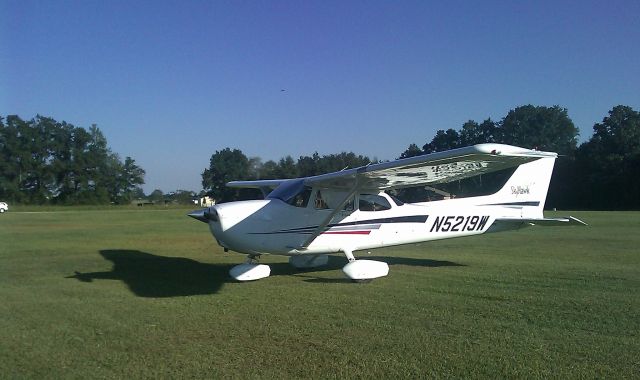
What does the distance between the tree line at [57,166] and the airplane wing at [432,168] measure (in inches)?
2796

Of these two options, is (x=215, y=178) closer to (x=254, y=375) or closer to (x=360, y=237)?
(x=360, y=237)

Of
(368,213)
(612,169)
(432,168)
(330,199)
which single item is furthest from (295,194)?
(612,169)

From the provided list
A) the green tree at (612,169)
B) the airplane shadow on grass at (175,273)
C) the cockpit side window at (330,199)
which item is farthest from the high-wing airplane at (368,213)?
the green tree at (612,169)

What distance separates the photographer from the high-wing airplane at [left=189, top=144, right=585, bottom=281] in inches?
348

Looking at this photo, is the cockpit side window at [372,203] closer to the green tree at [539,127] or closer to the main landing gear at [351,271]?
the main landing gear at [351,271]

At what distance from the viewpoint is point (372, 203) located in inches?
427

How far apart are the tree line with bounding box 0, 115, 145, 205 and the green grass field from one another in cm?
6894

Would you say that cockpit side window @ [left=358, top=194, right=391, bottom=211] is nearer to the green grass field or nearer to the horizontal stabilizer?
the green grass field

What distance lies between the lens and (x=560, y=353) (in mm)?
5117

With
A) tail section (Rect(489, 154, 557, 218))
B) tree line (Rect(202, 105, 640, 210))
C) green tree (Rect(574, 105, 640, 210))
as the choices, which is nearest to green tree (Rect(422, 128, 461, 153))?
tree line (Rect(202, 105, 640, 210))

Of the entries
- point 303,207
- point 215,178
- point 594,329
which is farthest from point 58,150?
point 594,329

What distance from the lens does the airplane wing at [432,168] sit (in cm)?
706

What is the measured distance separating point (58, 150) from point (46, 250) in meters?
72.2

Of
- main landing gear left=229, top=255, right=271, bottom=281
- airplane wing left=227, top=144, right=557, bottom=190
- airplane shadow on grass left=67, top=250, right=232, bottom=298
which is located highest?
airplane wing left=227, top=144, right=557, bottom=190
